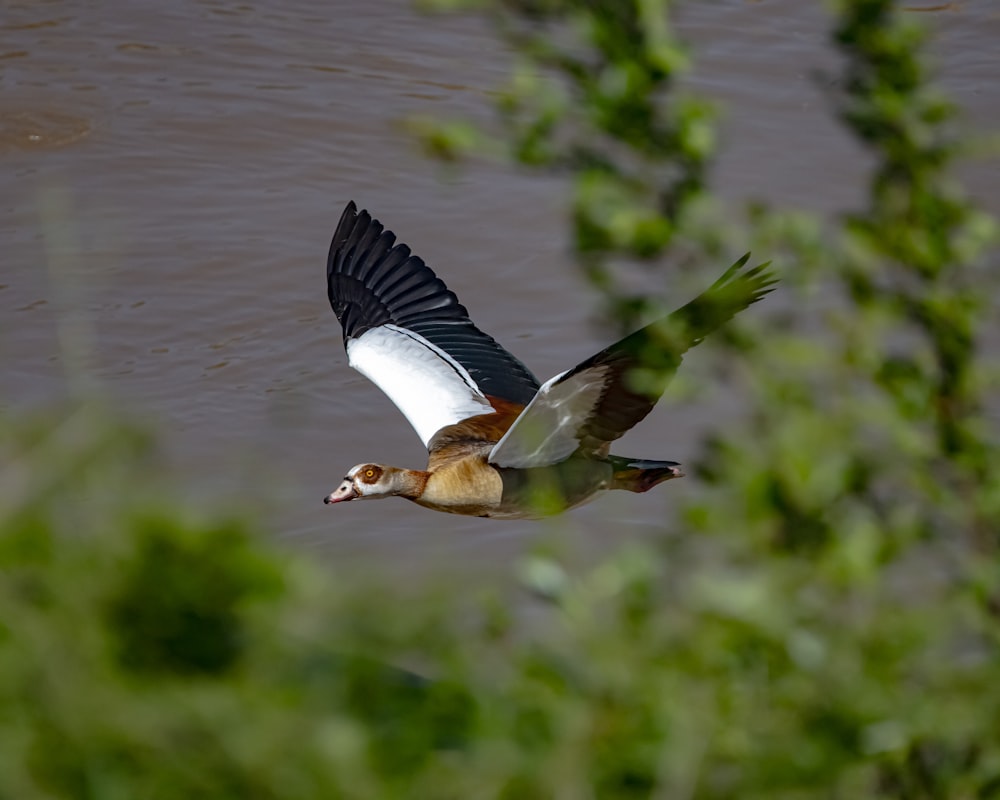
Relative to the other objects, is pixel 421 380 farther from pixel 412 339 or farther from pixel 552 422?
pixel 552 422

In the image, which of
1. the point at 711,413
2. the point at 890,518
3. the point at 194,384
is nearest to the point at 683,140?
the point at 890,518

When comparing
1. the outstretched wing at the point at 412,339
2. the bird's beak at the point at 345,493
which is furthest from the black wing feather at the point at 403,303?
the bird's beak at the point at 345,493

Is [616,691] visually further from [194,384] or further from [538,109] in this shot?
[194,384]

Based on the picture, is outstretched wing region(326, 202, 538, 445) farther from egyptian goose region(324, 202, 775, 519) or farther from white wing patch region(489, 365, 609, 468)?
white wing patch region(489, 365, 609, 468)

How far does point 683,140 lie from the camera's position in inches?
73.0

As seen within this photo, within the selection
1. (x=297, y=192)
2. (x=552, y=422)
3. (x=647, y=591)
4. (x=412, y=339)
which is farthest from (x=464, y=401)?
(x=647, y=591)

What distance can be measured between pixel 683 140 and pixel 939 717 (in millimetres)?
712

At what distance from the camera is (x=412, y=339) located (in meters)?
6.86

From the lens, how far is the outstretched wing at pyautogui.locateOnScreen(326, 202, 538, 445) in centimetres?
660

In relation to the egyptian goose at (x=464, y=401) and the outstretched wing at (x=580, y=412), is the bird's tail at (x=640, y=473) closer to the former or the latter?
the egyptian goose at (x=464, y=401)

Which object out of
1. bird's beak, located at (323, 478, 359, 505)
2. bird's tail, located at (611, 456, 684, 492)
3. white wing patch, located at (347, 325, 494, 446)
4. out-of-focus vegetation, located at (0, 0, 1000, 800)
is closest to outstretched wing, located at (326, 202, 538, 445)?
white wing patch, located at (347, 325, 494, 446)

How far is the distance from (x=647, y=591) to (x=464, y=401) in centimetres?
495

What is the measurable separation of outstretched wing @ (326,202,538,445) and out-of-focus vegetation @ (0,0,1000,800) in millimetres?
4559

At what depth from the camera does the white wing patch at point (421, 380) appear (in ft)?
21.4
